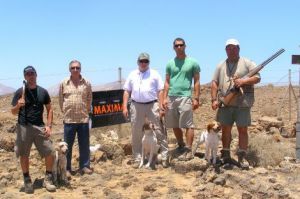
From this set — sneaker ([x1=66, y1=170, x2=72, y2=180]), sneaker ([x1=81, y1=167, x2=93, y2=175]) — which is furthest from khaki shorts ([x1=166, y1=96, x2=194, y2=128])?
sneaker ([x1=66, y1=170, x2=72, y2=180])

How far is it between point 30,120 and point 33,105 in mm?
218

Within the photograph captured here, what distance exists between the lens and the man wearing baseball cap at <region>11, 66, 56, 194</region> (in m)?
6.93

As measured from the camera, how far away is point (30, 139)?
710 cm

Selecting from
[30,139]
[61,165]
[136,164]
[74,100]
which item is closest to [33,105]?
[30,139]

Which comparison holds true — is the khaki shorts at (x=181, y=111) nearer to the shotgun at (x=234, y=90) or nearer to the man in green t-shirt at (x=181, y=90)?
the man in green t-shirt at (x=181, y=90)

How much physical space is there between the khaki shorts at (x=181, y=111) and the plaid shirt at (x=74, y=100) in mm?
1424

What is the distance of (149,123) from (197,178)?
1.22 meters

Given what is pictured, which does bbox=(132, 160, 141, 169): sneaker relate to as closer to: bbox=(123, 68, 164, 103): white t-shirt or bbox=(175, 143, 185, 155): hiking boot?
bbox=(175, 143, 185, 155): hiking boot

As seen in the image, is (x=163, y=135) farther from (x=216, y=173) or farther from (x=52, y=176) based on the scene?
(x=52, y=176)

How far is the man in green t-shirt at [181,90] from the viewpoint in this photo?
8.11m

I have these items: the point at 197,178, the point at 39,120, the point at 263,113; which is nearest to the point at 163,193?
the point at 197,178

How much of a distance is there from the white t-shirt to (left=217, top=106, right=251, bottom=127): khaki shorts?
1.07 meters

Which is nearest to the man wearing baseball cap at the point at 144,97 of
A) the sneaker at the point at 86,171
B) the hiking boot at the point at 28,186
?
the sneaker at the point at 86,171

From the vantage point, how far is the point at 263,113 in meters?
20.6
